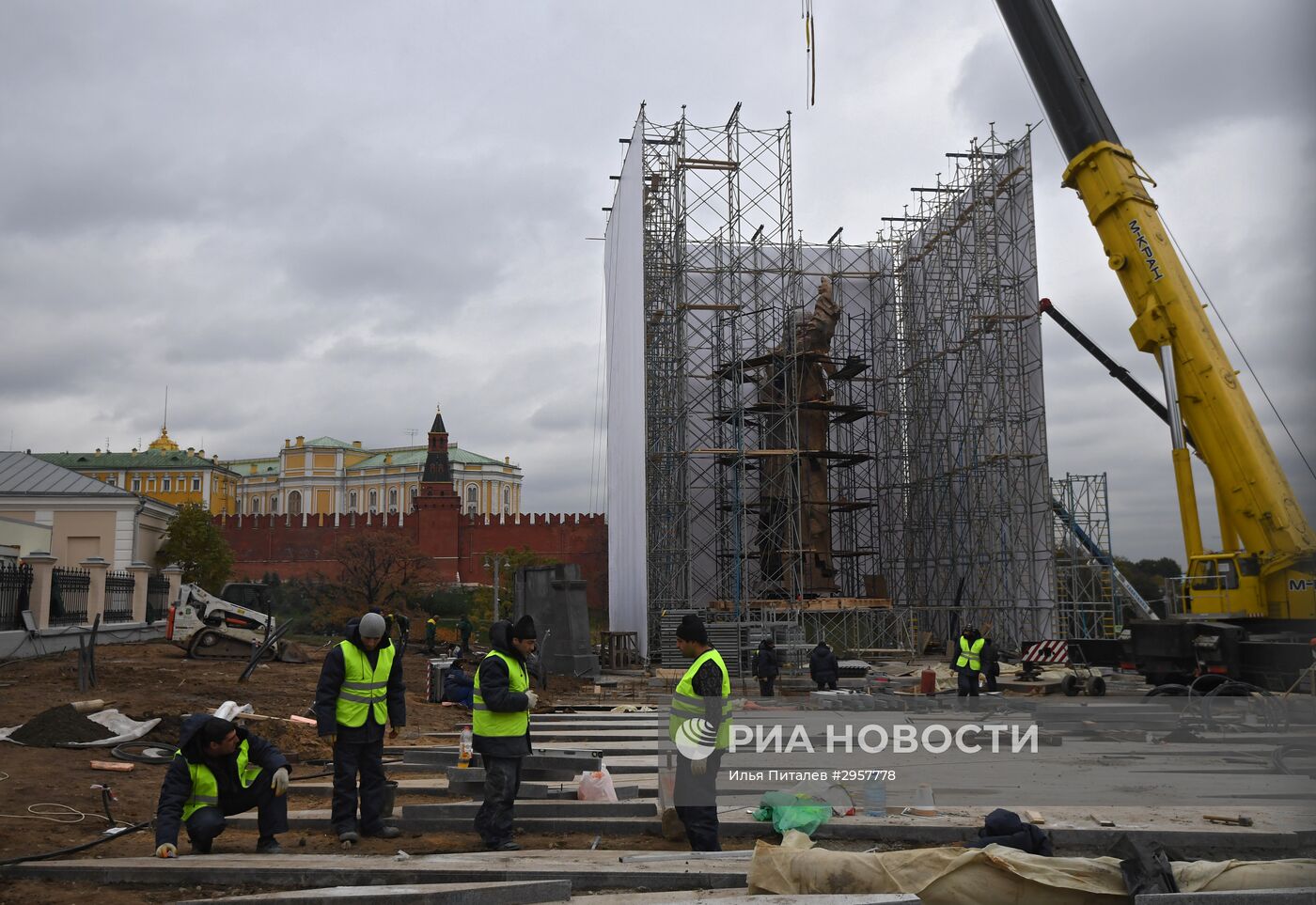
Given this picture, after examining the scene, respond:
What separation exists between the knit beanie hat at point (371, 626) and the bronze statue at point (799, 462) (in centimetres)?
1931

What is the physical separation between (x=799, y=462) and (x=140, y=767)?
18.2 metres

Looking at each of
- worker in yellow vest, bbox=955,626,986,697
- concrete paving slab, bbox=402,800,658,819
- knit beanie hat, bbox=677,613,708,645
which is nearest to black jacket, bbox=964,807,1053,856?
knit beanie hat, bbox=677,613,708,645

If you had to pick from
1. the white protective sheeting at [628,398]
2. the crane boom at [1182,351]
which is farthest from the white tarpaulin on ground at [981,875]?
the white protective sheeting at [628,398]

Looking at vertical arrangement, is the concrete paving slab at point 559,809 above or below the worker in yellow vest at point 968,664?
below

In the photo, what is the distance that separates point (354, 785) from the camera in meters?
6.03

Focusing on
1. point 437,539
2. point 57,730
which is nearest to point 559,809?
point 57,730

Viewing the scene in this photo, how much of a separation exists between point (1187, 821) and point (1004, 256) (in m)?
22.4

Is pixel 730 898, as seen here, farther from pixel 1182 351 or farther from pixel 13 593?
pixel 13 593

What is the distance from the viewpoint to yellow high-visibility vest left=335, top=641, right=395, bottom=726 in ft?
19.6

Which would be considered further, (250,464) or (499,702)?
(250,464)

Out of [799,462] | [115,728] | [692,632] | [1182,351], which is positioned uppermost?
[799,462]

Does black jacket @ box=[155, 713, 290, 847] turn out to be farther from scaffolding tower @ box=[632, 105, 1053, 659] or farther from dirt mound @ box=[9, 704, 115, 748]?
scaffolding tower @ box=[632, 105, 1053, 659]

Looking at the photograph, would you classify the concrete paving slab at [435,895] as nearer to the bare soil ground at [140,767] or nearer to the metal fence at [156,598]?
the bare soil ground at [140,767]

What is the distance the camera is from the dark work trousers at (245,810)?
17.6 ft
